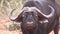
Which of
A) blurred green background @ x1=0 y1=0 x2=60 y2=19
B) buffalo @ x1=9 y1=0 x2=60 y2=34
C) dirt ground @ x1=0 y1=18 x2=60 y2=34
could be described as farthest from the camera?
blurred green background @ x1=0 y1=0 x2=60 y2=19

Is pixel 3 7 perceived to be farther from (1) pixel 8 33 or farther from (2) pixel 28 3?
(2) pixel 28 3

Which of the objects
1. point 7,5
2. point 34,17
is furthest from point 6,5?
point 34,17

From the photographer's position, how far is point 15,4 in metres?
9.77

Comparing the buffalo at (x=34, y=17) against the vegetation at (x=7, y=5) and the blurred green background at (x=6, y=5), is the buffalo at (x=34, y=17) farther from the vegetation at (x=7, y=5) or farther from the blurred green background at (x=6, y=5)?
the blurred green background at (x=6, y=5)

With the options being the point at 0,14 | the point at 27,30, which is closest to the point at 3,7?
the point at 0,14

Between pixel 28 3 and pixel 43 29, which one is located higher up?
pixel 28 3

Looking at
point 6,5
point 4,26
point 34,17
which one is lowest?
point 4,26

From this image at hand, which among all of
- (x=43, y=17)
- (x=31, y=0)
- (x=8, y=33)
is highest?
(x=31, y=0)

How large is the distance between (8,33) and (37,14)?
3.69 m

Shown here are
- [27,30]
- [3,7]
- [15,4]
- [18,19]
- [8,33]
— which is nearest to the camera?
[27,30]

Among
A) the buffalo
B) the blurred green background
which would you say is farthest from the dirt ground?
the buffalo

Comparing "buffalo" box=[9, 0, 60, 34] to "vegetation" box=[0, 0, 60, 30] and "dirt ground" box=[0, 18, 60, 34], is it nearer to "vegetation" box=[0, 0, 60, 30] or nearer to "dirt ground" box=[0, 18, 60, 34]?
"dirt ground" box=[0, 18, 60, 34]

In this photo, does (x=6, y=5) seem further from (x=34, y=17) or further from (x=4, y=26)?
(x=34, y=17)

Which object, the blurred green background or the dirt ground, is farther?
the blurred green background
